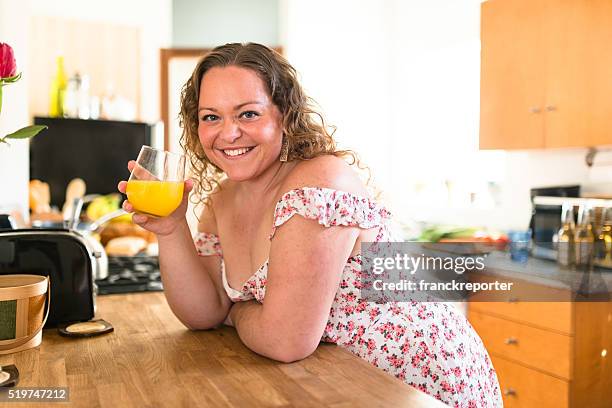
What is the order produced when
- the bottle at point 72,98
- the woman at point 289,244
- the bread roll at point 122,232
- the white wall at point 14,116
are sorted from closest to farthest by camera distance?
the woman at point 289,244, the white wall at point 14,116, the bread roll at point 122,232, the bottle at point 72,98

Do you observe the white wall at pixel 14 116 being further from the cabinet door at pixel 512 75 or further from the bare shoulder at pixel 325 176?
the cabinet door at pixel 512 75

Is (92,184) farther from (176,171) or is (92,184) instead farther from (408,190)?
(176,171)

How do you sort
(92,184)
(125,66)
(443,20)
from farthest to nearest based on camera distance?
(125,66) < (92,184) < (443,20)

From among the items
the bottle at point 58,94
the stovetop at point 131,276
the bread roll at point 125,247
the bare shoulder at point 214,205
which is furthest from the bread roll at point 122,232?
the bottle at point 58,94

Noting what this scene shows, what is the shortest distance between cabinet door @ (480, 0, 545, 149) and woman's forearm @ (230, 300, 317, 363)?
2.27 meters

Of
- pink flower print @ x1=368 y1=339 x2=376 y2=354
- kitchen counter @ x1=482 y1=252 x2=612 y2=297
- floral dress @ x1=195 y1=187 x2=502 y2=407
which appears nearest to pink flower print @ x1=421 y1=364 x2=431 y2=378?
floral dress @ x1=195 y1=187 x2=502 y2=407

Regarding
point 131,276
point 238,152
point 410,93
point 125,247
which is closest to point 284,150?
point 238,152

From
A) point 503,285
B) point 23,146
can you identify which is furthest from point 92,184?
point 503,285

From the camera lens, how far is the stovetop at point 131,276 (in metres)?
1.69

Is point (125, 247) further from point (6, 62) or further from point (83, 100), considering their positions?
point (83, 100)

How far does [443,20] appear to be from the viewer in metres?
4.18

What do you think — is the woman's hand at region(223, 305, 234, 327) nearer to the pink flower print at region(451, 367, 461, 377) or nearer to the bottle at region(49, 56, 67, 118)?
the pink flower print at region(451, 367, 461, 377)

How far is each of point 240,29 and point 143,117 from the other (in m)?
1.08

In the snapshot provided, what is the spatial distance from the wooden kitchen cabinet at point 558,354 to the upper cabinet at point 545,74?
795 millimetres
